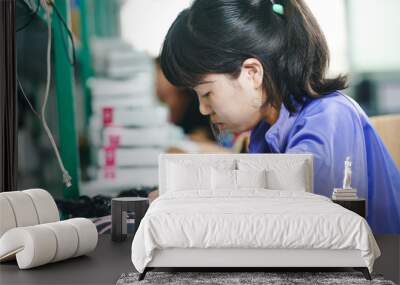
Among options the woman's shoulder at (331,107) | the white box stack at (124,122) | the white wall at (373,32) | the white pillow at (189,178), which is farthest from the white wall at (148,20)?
the white wall at (373,32)

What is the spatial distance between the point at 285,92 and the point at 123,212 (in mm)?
2081

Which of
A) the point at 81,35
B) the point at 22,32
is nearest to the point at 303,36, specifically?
the point at 81,35

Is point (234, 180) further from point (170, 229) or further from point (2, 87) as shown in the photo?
point (2, 87)

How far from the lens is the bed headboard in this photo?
698 cm

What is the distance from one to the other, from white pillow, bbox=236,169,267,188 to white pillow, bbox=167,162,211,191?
297 millimetres

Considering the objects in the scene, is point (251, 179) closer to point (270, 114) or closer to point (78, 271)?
point (270, 114)

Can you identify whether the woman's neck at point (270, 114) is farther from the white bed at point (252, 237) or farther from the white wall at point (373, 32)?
the white bed at point (252, 237)

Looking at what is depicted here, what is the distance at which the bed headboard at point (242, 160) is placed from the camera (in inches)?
275

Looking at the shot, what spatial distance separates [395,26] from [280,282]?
370cm

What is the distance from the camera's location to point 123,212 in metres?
6.73

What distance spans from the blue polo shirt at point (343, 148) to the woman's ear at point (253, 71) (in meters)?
0.38

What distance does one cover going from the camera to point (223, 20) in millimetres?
7375

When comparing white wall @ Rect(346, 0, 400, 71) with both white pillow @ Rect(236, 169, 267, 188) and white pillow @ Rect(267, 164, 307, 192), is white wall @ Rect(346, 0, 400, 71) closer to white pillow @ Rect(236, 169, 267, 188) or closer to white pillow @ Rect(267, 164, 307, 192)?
white pillow @ Rect(267, 164, 307, 192)

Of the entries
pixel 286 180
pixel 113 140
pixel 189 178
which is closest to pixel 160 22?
pixel 113 140
